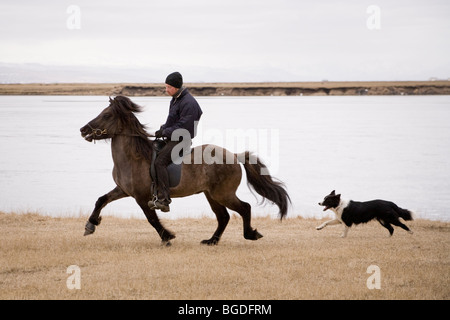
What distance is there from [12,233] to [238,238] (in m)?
4.70

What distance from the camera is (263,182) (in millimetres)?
12047

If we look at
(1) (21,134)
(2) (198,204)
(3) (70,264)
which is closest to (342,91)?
A: (1) (21,134)

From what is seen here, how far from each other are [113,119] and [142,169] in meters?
1.07

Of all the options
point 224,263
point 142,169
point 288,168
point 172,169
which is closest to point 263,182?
point 172,169

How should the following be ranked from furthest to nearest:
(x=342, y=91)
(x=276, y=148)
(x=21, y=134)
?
(x=342, y=91), (x=21, y=134), (x=276, y=148)

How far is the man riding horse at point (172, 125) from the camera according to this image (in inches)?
427

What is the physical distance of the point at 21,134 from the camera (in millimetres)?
52094

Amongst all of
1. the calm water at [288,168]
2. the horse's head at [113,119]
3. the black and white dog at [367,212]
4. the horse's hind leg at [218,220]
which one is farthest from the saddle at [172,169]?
the black and white dog at [367,212]

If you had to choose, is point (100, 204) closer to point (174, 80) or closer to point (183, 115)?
point (183, 115)

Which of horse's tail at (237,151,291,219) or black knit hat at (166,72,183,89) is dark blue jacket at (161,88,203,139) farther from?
horse's tail at (237,151,291,219)

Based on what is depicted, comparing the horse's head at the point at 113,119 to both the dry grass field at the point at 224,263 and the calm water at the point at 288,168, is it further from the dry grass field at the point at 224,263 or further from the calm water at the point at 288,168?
the calm water at the point at 288,168

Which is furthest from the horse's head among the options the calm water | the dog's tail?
the dog's tail

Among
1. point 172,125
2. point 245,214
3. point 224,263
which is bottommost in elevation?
point 224,263

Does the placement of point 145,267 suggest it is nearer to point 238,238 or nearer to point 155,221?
point 155,221
